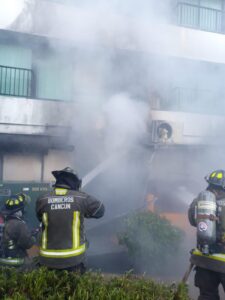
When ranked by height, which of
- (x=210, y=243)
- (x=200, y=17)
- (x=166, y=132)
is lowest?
(x=210, y=243)

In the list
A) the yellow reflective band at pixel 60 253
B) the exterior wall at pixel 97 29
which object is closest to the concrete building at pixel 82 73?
the exterior wall at pixel 97 29

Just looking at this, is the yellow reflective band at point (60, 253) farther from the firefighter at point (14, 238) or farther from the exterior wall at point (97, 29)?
the exterior wall at point (97, 29)

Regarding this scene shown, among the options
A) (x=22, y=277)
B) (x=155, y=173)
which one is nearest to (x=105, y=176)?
(x=155, y=173)

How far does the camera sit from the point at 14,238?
3.60 metres

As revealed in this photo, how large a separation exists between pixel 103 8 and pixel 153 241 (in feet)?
15.1

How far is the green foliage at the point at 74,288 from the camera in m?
2.11

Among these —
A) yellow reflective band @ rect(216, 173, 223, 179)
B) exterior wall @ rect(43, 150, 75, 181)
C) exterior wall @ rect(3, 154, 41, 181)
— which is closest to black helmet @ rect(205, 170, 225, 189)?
yellow reflective band @ rect(216, 173, 223, 179)

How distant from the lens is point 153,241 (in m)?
4.92

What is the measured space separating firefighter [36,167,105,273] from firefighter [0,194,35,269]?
72 cm

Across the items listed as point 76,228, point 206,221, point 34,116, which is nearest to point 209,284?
point 206,221

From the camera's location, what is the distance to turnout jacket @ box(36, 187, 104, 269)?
9.30ft

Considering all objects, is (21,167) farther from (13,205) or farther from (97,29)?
(13,205)

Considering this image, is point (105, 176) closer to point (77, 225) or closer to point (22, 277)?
point (77, 225)

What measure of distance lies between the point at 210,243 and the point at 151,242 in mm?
1921
